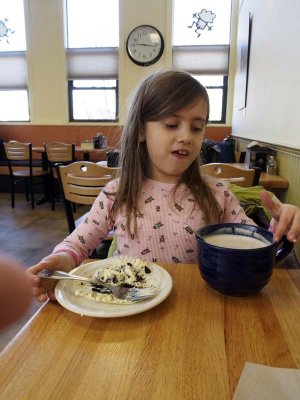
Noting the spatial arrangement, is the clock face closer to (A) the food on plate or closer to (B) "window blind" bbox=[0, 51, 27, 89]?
(B) "window blind" bbox=[0, 51, 27, 89]

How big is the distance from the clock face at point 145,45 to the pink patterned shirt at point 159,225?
476cm

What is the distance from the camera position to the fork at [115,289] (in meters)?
0.55

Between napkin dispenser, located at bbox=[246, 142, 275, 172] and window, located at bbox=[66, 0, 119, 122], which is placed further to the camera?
window, located at bbox=[66, 0, 119, 122]

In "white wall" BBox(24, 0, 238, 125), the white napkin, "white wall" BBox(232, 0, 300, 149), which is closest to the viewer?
the white napkin

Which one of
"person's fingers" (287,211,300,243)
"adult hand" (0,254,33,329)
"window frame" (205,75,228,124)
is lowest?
"person's fingers" (287,211,300,243)

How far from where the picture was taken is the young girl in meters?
0.89

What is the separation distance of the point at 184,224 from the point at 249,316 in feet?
1.52

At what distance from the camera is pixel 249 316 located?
0.52 metres

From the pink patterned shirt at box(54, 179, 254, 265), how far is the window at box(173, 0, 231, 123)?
14.4ft

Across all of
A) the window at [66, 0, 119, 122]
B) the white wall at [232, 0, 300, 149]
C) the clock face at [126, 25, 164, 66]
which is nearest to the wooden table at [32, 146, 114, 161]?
the window at [66, 0, 119, 122]

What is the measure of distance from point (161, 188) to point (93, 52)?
502cm

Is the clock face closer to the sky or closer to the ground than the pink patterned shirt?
closer to the sky

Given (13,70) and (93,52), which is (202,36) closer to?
(93,52)

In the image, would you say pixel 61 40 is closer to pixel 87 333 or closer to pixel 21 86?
pixel 21 86
